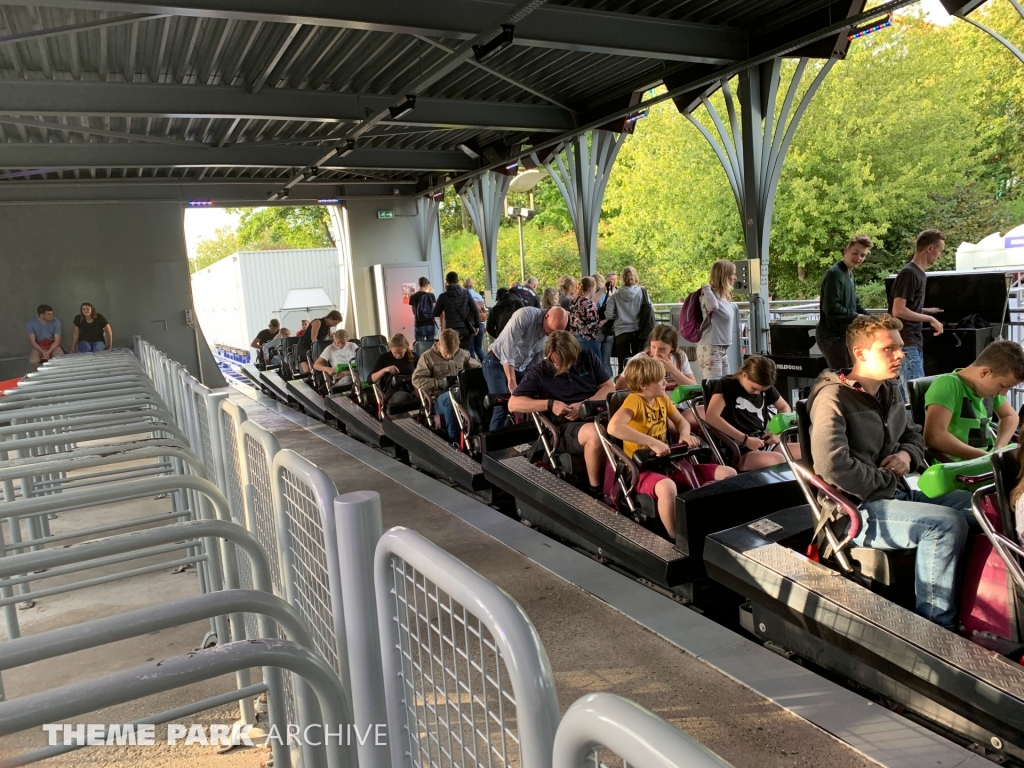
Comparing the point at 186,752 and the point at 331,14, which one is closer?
the point at 186,752

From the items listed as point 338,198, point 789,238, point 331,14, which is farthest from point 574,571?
point 789,238

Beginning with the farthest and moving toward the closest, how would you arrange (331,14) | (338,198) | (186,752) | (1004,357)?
(338,198), (331,14), (1004,357), (186,752)

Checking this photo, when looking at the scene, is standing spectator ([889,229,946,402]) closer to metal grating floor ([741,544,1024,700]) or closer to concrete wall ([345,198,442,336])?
metal grating floor ([741,544,1024,700])

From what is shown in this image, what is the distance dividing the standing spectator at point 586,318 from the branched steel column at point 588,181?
274cm

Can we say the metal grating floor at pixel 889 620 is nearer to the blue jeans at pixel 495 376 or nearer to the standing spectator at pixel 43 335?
the blue jeans at pixel 495 376

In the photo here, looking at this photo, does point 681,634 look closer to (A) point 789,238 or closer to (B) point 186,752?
(B) point 186,752

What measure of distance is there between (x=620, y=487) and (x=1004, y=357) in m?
1.80

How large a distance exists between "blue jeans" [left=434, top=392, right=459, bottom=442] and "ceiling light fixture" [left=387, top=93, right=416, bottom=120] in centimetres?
Result: 409

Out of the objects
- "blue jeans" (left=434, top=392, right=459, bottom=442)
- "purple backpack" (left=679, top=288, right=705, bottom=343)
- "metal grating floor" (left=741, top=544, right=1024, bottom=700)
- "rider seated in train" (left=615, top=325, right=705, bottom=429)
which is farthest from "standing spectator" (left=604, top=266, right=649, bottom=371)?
"metal grating floor" (left=741, top=544, right=1024, bottom=700)

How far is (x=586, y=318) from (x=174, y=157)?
7.58 metres

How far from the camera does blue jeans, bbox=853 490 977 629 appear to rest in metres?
2.56

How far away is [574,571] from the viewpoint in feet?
13.2

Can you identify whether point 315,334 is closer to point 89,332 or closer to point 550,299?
point 550,299

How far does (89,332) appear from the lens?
520 inches
